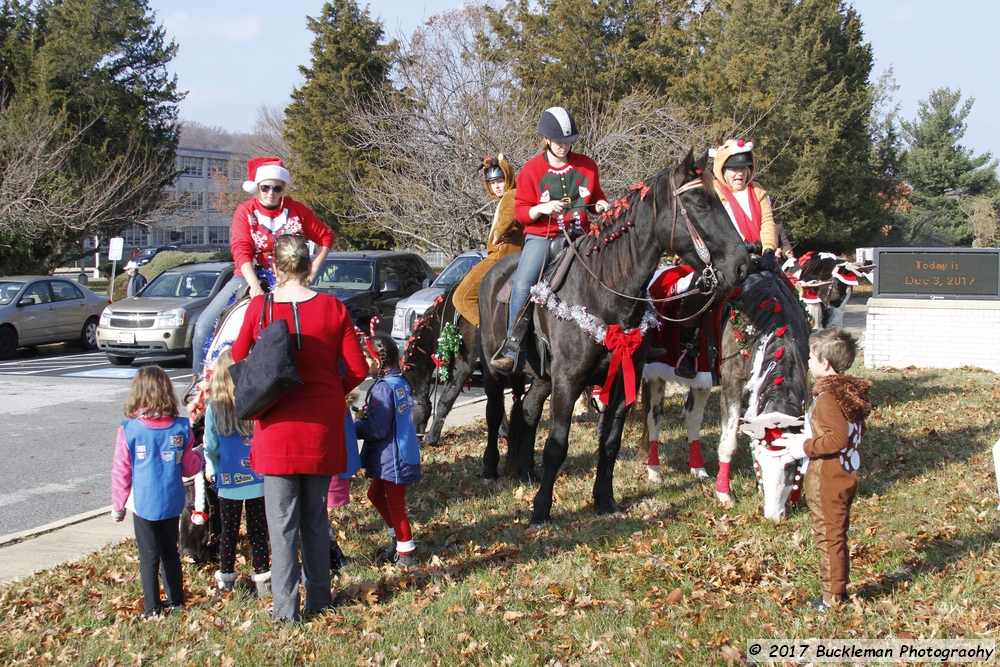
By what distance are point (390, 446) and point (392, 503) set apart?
0.38 meters

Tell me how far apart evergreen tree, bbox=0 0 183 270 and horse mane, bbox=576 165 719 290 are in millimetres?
22559

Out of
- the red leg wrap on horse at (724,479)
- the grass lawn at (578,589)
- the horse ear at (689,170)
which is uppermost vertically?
the horse ear at (689,170)

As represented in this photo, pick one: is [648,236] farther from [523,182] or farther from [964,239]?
[964,239]

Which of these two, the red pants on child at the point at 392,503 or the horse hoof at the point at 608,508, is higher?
the red pants on child at the point at 392,503

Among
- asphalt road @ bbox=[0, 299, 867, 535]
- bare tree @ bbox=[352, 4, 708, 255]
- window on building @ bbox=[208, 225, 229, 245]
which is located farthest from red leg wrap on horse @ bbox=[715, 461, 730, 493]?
window on building @ bbox=[208, 225, 229, 245]

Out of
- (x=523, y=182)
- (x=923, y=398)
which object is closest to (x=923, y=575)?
(x=523, y=182)

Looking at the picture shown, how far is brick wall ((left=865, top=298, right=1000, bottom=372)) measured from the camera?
47.4 feet

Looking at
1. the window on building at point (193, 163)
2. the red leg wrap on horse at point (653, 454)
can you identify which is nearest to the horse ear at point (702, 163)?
the red leg wrap on horse at point (653, 454)

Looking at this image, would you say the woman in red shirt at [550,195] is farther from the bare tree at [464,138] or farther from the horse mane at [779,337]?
the bare tree at [464,138]

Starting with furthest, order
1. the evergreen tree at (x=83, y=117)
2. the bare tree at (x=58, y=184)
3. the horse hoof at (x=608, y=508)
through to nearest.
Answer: the evergreen tree at (x=83, y=117) < the bare tree at (x=58, y=184) < the horse hoof at (x=608, y=508)

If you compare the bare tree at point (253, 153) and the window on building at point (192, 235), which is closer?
the bare tree at point (253, 153)

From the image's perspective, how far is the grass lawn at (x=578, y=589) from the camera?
4527 millimetres

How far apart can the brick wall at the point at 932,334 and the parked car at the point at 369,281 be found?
8.60 metres

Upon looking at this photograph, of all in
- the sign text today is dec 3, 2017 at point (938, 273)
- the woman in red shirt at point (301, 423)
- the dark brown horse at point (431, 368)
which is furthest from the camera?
the sign text today is dec 3, 2017 at point (938, 273)
